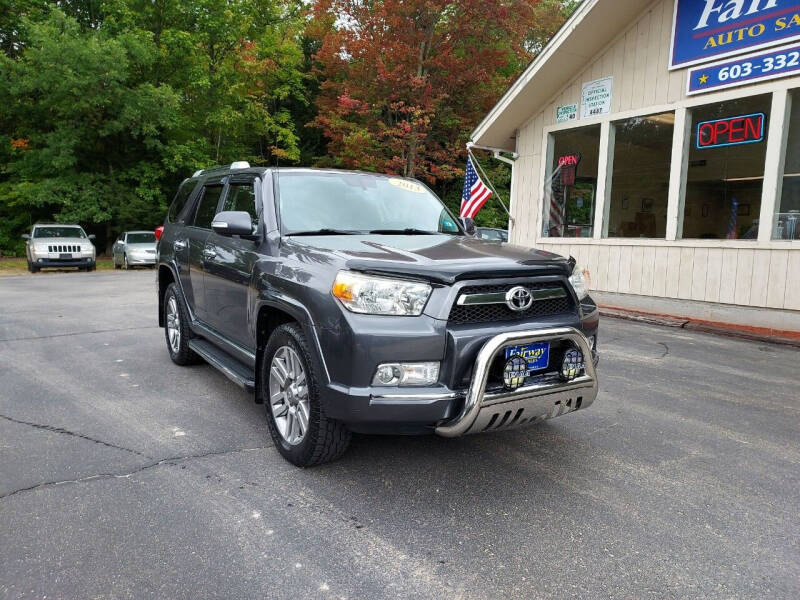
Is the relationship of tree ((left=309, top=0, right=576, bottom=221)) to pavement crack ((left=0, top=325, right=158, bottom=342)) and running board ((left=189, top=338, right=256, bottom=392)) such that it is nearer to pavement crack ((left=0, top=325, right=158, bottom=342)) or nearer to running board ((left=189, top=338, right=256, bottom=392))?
pavement crack ((left=0, top=325, right=158, bottom=342))

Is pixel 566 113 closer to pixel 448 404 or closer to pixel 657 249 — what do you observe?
pixel 657 249

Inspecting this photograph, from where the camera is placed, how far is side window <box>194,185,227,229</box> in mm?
5102

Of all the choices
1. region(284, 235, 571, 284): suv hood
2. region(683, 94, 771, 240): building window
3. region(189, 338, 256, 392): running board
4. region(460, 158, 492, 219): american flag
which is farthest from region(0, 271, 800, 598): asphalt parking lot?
region(460, 158, 492, 219): american flag

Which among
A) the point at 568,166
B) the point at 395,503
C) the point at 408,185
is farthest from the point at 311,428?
the point at 568,166

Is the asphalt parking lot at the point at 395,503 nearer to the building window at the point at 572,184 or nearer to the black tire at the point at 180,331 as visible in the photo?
the black tire at the point at 180,331

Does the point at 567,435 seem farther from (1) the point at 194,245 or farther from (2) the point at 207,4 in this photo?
(2) the point at 207,4

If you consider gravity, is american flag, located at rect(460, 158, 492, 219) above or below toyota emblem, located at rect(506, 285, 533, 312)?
above

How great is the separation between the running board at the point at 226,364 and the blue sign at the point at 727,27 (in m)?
9.12

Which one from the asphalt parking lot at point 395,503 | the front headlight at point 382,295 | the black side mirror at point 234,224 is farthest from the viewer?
the black side mirror at point 234,224

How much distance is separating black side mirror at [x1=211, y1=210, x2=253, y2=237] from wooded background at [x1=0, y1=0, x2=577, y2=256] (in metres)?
18.2

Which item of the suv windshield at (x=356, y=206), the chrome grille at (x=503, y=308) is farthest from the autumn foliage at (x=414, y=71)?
the chrome grille at (x=503, y=308)

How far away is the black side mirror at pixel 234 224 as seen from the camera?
12.5 feet

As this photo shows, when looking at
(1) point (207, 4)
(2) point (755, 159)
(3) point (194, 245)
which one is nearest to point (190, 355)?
(3) point (194, 245)

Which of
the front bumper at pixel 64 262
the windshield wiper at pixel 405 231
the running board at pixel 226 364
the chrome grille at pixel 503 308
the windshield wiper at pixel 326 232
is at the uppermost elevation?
the windshield wiper at pixel 405 231
